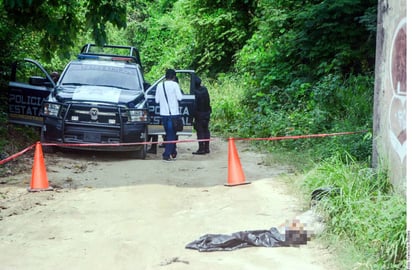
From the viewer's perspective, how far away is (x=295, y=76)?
18891mm

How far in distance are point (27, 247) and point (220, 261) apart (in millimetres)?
2215

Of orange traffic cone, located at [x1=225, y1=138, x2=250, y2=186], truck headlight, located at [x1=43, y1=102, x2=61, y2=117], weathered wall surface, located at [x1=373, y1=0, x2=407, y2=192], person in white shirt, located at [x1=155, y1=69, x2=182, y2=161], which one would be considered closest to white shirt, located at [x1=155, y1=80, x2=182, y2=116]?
person in white shirt, located at [x1=155, y1=69, x2=182, y2=161]

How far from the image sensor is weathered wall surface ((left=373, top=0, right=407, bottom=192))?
7941mm

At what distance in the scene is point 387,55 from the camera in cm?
872

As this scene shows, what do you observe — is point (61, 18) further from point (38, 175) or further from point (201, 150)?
point (38, 175)

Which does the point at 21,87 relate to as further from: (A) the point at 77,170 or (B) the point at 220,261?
(B) the point at 220,261

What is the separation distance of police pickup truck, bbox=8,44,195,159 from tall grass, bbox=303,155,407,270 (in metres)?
4.71

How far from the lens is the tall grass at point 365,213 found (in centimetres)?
610

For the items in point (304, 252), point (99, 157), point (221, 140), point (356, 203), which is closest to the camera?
point (304, 252)

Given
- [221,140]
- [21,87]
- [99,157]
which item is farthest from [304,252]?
[221,140]

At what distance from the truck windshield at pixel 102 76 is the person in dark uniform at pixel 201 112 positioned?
137cm

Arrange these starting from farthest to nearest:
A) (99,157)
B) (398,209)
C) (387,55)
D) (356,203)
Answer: (99,157), (387,55), (356,203), (398,209)

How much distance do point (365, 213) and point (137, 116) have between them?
7.18m

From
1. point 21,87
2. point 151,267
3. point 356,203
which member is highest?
point 21,87
